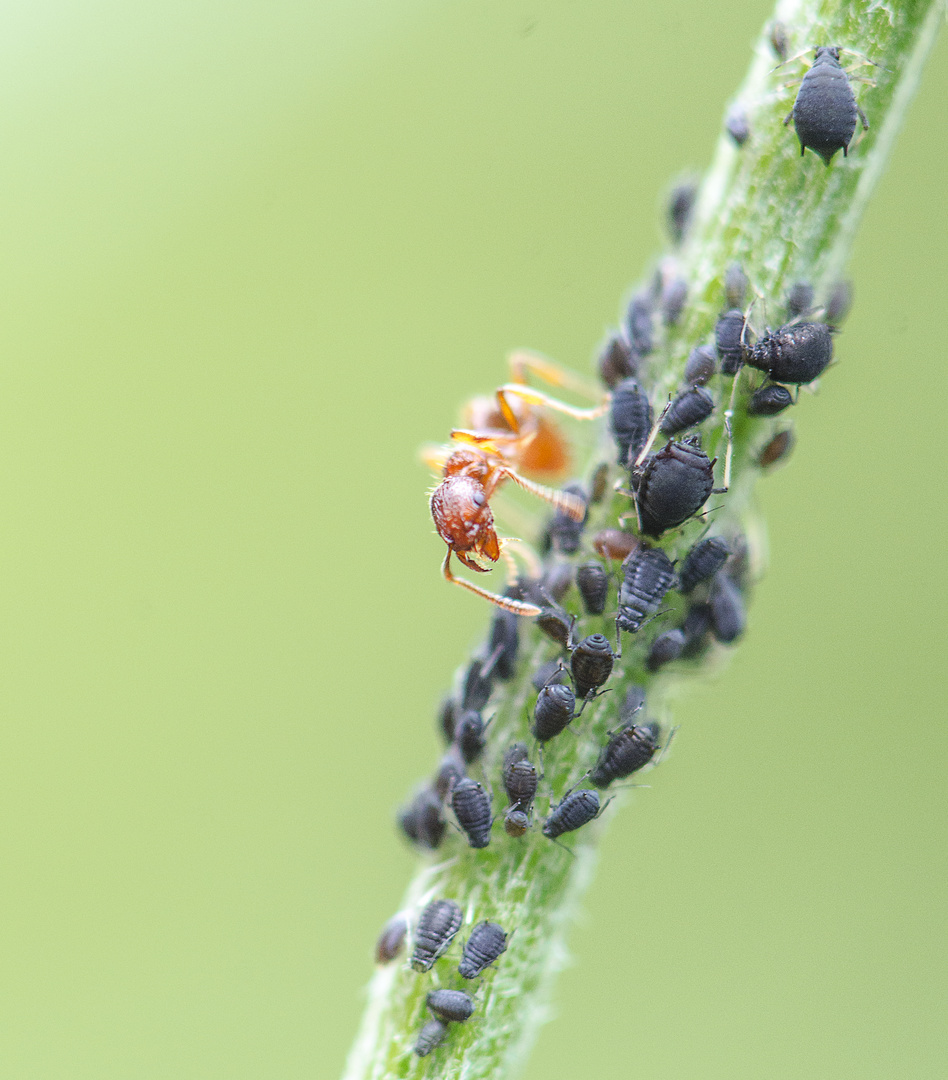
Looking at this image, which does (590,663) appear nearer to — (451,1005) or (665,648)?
Answer: (665,648)

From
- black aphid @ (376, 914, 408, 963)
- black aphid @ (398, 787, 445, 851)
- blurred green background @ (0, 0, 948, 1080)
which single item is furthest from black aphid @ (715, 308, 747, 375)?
blurred green background @ (0, 0, 948, 1080)

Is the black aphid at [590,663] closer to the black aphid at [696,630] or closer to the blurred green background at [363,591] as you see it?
the black aphid at [696,630]

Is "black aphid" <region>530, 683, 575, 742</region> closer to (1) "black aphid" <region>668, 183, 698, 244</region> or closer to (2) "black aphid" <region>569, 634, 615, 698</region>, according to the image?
(2) "black aphid" <region>569, 634, 615, 698</region>

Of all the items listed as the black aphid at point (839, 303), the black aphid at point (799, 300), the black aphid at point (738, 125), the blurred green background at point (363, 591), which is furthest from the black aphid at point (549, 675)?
the blurred green background at point (363, 591)

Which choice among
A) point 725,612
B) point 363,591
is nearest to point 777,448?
point 725,612

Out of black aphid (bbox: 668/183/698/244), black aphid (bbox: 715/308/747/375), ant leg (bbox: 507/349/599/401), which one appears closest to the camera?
black aphid (bbox: 715/308/747/375)

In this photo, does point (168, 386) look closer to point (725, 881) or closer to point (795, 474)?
point (795, 474)

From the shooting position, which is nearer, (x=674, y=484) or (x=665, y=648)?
(x=674, y=484)
